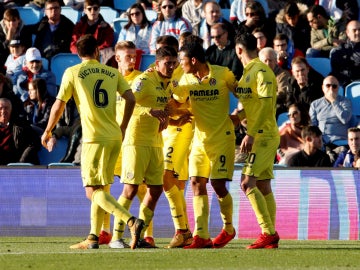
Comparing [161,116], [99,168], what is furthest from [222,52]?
[99,168]

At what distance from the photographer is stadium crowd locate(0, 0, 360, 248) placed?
42.2 feet

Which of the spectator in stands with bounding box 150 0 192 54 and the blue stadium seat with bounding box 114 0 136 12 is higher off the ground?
the blue stadium seat with bounding box 114 0 136 12

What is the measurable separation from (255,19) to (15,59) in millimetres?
4088

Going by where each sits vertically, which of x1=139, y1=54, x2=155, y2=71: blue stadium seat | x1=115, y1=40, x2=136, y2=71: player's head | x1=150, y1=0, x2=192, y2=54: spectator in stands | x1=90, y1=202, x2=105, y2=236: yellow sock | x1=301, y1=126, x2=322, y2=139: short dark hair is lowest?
x1=90, y1=202, x2=105, y2=236: yellow sock

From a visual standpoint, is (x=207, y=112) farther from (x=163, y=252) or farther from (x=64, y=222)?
(x=64, y=222)

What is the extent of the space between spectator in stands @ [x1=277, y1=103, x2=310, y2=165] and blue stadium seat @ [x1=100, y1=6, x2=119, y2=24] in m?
5.37

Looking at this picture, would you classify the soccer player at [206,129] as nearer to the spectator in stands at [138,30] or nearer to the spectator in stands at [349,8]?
the spectator in stands at [138,30]

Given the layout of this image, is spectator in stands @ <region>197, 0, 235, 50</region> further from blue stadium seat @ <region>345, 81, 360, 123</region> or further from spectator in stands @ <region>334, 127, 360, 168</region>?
spectator in stands @ <region>334, 127, 360, 168</region>

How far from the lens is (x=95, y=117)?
12219 mm

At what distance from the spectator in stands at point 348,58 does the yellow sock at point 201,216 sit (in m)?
6.52

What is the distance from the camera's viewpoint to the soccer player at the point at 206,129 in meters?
12.9

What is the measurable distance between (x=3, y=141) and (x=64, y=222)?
2.14 meters

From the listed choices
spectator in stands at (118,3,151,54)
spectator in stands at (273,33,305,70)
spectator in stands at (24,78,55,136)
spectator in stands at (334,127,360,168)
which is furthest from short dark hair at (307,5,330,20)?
spectator in stands at (24,78,55,136)

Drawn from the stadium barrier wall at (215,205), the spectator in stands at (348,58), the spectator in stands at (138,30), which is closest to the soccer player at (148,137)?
the stadium barrier wall at (215,205)
